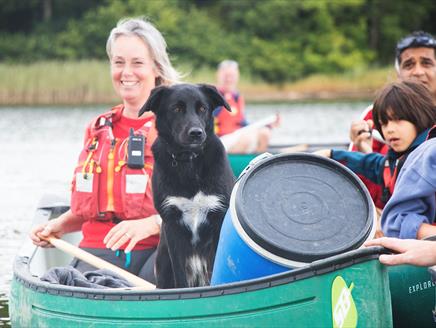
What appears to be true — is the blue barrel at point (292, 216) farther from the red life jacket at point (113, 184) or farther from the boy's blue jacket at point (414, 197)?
the red life jacket at point (113, 184)

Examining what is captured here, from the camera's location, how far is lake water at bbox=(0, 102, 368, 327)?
972 centimetres

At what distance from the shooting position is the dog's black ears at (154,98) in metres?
3.97

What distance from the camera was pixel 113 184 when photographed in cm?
446

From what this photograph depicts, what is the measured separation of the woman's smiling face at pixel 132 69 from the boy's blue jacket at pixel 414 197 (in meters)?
1.45

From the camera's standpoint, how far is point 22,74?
3152cm

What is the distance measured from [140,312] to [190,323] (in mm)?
203

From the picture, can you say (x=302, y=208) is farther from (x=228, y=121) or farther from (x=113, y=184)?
(x=228, y=121)

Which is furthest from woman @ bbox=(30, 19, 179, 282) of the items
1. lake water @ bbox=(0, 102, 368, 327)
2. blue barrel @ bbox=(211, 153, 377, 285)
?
lake water @ bbox=(0, 102, 368, 327)

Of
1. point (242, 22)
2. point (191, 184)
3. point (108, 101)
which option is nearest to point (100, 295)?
point (191, 184)

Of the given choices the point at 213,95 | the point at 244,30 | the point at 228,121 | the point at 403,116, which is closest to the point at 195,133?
the point at 213,95

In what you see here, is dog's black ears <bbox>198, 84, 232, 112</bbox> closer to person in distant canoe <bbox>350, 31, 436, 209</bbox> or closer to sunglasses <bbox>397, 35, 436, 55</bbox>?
person in distant canoe <bbox>350, 31, 436, 209</bbox>

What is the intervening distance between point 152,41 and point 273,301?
183 cm

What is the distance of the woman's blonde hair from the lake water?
74.0 inches

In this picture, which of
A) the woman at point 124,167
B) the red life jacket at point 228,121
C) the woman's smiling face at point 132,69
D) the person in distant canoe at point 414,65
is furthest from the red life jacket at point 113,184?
the red life jacket at point 228,121
